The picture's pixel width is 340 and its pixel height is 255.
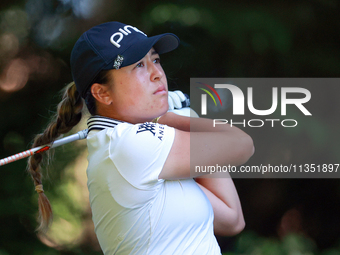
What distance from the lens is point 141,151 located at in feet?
1.99

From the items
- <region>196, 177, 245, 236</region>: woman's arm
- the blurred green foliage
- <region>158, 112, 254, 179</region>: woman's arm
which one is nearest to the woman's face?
<region>158, 112, 254, 179</region>: woman's arm

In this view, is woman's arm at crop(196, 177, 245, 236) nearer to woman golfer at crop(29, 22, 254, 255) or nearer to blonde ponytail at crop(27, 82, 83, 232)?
woman golfer at crop(29, 22, 254, 255)

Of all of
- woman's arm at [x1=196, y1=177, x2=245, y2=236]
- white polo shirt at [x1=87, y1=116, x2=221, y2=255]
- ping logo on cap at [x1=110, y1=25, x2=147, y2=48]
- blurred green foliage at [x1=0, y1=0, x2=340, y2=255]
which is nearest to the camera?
white polo shirt at [x1=87, y1=116, x2=221, y2=255]

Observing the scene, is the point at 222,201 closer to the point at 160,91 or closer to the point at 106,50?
the point at 160,91

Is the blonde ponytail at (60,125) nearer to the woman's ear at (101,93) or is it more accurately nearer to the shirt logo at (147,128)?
the woman's ear at (101,93)

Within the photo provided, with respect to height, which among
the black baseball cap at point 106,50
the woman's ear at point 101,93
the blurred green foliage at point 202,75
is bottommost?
the blurred green foliage at point 202,75

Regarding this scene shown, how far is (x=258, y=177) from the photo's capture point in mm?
1562

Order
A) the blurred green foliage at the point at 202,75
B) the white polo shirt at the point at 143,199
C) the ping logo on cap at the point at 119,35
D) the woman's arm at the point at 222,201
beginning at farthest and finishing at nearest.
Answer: the blurred green foliage at the point at 202,75, the woman's arm at the point at 222,201, the ping logo on cap at the point at 119,35, the white polo shirt at the point at 143,199

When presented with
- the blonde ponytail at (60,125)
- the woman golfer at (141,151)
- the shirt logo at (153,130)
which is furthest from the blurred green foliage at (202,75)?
the shirt logo at (153,130)

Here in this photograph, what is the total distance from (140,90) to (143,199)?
22 cm

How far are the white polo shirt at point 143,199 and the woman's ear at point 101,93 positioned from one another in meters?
0.09

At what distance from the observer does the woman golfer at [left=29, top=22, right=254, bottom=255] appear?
2.04ft

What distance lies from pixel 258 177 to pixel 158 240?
3.30ft

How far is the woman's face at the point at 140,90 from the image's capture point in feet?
2.37
